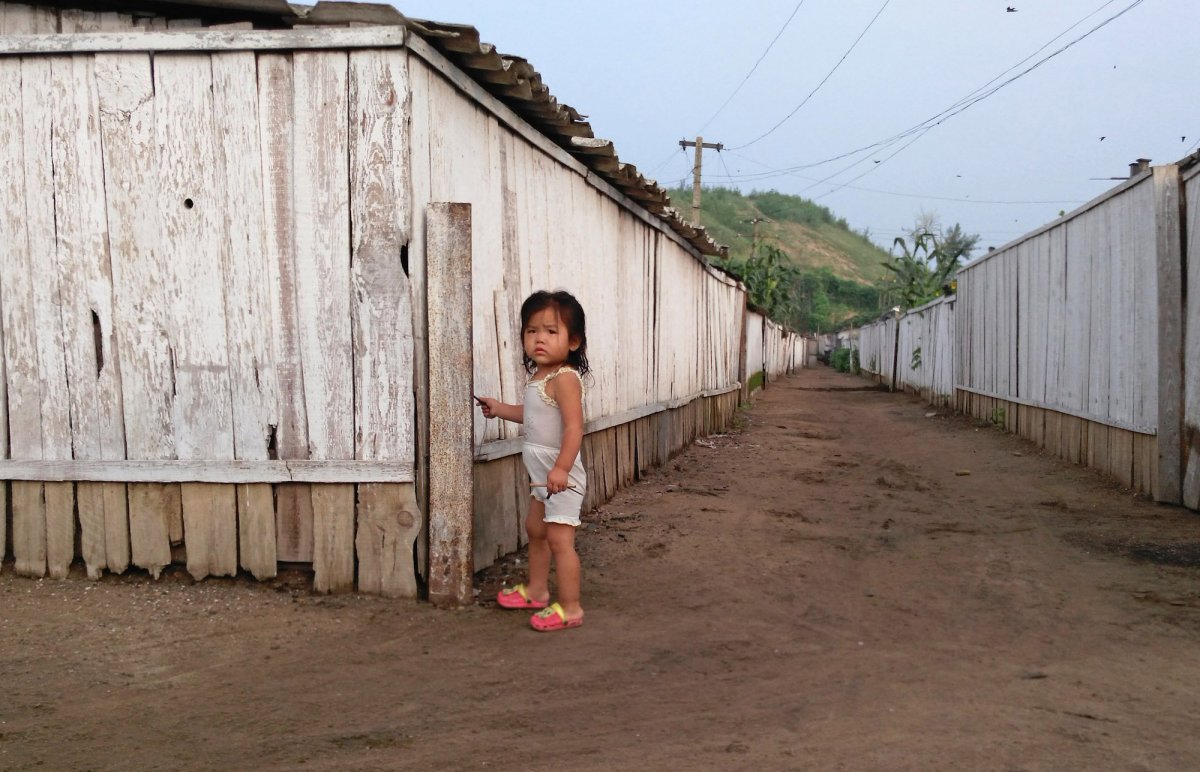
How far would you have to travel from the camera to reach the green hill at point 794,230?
97312 millimetres

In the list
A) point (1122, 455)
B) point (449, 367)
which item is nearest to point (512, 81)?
point (449, 367)

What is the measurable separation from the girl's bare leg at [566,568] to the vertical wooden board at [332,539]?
3.25 feet

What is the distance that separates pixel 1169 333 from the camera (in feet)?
20.5

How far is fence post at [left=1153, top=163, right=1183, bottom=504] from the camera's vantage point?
243 inches

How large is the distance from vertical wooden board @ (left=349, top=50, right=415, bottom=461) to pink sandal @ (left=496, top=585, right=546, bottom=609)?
2.57 ft

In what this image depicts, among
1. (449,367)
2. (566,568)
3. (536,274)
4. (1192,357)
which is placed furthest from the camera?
(1192,357)

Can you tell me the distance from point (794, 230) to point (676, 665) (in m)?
110

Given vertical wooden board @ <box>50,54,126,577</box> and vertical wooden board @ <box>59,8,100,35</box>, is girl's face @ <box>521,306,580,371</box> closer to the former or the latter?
vertical wooden board @ <box>50,54,126,577</box>

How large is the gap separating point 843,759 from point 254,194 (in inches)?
132

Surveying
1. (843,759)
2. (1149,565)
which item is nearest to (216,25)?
(843,759)

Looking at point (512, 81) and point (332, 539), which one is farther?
point (512, 81)

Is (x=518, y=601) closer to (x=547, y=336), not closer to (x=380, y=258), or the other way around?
(x=547, y=336)

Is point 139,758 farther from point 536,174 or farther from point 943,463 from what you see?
point 943,463

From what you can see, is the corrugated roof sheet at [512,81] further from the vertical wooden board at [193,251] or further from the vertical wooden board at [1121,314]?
the vertical wooden board at [1121,314]
